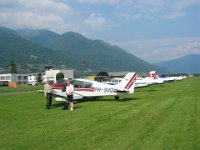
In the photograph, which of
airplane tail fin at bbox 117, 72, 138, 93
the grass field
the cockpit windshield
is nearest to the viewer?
the grass field

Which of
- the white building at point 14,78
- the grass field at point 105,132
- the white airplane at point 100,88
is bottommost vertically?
the grass field at point 105,132

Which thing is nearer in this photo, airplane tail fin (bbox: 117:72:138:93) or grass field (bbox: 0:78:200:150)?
grass field (bbox: 0:78:200:150)

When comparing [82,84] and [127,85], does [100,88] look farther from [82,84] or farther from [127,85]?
[127,85]

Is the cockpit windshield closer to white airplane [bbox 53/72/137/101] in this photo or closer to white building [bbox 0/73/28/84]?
white airplane [bbox 53/72/137/101]

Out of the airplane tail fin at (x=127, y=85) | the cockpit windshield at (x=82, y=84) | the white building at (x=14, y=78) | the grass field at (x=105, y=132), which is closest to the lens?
the grass field at (x=105, y=132)

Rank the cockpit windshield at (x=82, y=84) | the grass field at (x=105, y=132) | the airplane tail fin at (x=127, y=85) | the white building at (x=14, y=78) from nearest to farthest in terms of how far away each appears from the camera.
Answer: the grass field at (x=105, y=132), the airplane tail fin at (x=127, y=85), the cockpit windshield at (x=82, y=84), the white building at (x=14, y=78)

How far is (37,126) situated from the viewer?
1164 centimetres

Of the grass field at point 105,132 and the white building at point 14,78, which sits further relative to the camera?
the white building at point 14,78

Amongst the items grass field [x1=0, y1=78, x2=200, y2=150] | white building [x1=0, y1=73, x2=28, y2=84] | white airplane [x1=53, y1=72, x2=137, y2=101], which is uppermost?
white building [x1=0, y1=73, x2=28, y2=84]

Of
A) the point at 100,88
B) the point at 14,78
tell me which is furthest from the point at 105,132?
the point at 14,78

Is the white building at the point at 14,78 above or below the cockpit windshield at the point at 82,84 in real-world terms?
above

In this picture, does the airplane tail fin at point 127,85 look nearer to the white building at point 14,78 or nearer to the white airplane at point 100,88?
the white airplane at point 100,88

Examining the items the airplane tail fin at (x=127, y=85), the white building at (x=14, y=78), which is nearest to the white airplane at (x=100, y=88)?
the airplane tail fin at (x=127, y=85)

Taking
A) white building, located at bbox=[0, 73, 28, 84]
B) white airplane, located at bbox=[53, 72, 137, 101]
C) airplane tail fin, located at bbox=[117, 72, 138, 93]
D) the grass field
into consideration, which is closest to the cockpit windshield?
white airplane, located at bbox=[53, 72, 137, 101]
